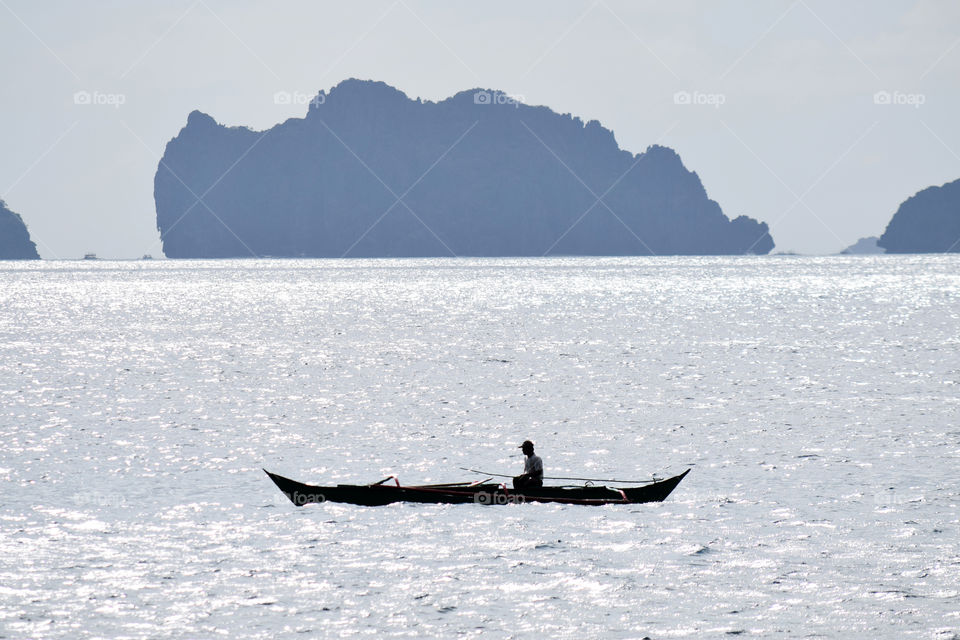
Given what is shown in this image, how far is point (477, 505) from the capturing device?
26969mm

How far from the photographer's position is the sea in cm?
1866

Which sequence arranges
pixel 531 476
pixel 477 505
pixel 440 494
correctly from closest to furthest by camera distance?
pixel 531 476 → pixel 440 494 → pixel 477 505

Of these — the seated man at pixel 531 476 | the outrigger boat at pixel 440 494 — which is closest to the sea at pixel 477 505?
the outrigger boat at pixel 440 494

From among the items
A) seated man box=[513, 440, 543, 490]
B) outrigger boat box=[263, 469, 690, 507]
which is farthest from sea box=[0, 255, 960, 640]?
seated man box=[513, 440, 543, 490]

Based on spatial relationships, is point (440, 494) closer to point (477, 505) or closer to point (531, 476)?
point (477, 505)

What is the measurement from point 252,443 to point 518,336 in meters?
50.1

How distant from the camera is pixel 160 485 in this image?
29.6 m

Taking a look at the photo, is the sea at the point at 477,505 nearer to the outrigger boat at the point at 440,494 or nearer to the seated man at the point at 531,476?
the outrigger boat at the point at 440,494

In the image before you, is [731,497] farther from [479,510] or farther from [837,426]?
[837,426]

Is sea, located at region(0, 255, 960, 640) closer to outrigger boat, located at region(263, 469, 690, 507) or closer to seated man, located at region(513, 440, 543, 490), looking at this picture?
outrigger boat, located at region(263, 469, 690, 507)

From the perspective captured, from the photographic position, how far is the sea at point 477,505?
1866 centimetres

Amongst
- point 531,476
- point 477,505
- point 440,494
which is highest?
point 531,476

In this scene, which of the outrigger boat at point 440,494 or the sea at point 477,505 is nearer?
the sea at point 477,505

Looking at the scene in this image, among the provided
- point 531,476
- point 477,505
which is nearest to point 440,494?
point 477,505
